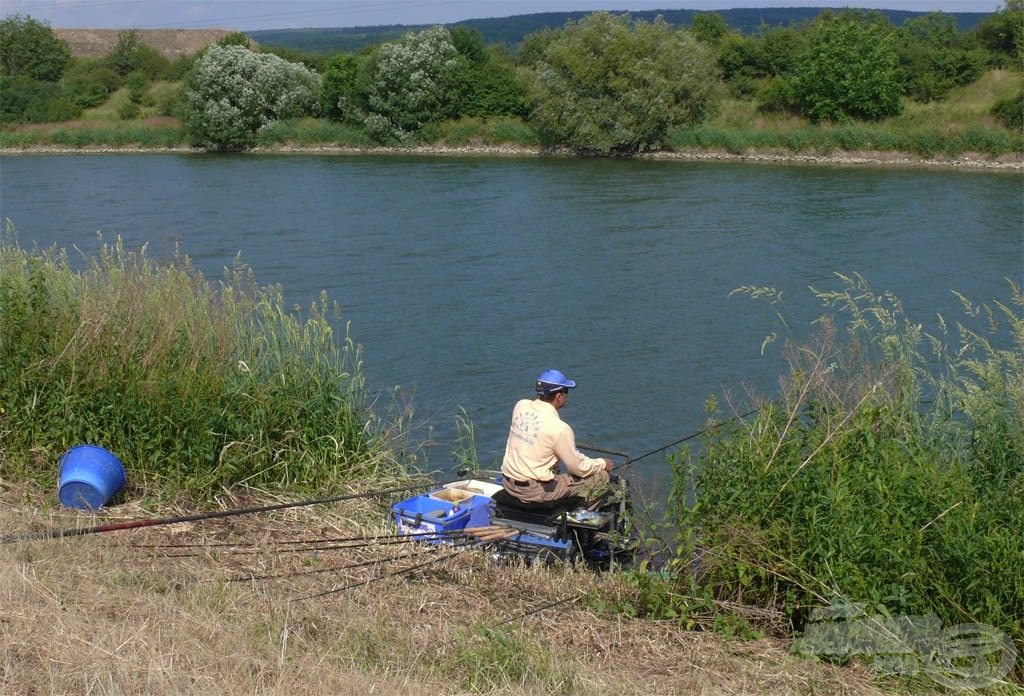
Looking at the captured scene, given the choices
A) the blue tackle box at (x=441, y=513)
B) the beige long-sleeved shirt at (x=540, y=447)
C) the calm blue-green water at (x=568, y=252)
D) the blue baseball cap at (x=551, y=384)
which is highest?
the blue baseball cap at (x=551, y=384)

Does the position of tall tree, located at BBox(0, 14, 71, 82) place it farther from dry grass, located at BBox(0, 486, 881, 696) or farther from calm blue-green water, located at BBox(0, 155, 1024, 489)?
dry grass, located at BBox(0, 486, 881, 696)

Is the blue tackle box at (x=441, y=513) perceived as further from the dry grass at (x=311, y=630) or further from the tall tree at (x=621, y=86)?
the tall tree at (x=621, y=86)

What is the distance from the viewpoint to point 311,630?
5117mm

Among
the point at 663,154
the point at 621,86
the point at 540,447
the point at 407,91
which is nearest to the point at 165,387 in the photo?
the point at 540,447

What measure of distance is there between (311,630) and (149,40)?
7828cm

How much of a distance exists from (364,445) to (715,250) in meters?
15.4

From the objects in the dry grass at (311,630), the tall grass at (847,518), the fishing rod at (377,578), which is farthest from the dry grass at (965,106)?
the dry grass at (311,630)

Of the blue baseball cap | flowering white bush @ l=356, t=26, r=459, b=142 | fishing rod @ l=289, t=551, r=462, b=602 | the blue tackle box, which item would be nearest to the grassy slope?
flowering white bush @ l=356, t=26, r=459, b=142

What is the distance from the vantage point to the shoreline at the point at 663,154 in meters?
38.1

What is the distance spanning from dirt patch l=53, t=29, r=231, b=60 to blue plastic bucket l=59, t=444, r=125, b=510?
238 feet

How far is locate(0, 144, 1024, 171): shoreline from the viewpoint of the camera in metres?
38.1

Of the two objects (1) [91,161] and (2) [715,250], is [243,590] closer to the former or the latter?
(2) [715,250]

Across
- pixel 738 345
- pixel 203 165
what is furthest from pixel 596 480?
pixel 203 165

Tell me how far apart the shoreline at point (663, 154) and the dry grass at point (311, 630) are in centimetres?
3557
